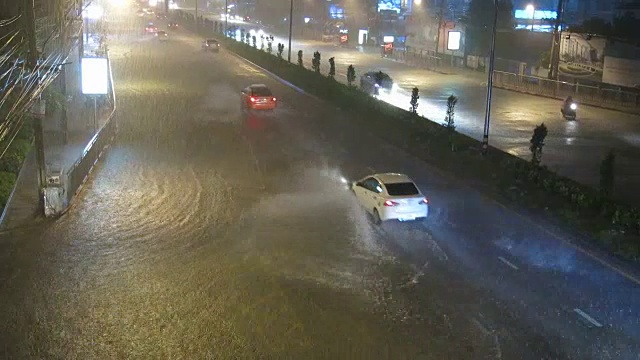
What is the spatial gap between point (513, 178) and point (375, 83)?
1002 inches

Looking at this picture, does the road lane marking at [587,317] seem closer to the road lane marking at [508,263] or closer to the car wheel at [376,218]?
the road lane marking at [508,263]

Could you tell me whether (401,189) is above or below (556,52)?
below

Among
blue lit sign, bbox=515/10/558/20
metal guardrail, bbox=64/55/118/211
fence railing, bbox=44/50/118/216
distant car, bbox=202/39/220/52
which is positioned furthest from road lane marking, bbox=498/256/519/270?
blue lit sign, bbox=515/10/558/20

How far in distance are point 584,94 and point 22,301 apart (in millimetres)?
40722

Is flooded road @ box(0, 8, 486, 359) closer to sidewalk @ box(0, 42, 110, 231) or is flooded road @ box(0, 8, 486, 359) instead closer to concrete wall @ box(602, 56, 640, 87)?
sidewalk @ box(0, 42, 110, 231)

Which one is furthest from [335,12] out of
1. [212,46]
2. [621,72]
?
[621,72]

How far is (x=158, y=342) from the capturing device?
38.2ft

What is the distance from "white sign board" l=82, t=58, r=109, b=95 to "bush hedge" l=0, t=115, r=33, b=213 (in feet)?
12.1

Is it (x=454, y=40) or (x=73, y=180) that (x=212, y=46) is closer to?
(x=454, y=40)

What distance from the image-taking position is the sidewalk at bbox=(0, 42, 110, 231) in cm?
1883

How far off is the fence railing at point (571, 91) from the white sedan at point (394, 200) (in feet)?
91.6

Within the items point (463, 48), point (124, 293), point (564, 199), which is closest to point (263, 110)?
point (564, 199)

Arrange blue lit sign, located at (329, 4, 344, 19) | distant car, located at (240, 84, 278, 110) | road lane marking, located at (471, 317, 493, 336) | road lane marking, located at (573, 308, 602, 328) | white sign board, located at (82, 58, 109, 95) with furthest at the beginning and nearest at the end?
blue lit sign, located at (329, 4, 344, 19), distant car, located at (240, 84, 278, 110), white sign board, located at (82, 58, 109, 95), road lane marking, located at (573, 308, 602, 328), road lane marking, located at (471, 317, 493, 336)

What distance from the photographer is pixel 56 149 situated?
2680cm
